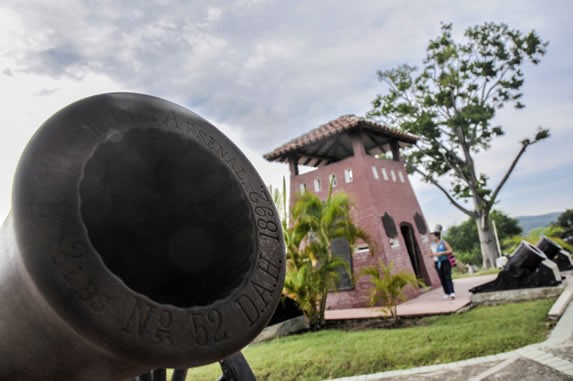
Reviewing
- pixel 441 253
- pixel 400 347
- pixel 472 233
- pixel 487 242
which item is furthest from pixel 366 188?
pixel 472 233

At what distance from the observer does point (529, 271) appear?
26.9ft

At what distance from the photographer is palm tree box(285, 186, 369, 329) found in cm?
853

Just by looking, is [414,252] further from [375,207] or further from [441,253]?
[441,253]

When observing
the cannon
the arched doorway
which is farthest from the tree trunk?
the cannon

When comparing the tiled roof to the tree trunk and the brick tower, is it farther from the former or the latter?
the tree trunk

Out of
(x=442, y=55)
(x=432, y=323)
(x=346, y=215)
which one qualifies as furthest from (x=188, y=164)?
(x=442, y=55)

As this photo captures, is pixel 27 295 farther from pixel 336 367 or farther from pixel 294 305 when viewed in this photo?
pixel 294 305

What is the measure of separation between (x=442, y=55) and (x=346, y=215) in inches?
596

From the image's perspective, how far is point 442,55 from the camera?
67.8 ft

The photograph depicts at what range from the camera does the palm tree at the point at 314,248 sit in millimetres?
8531

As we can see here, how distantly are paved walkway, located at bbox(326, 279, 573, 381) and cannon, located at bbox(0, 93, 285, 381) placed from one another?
321 cm

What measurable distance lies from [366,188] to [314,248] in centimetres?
455

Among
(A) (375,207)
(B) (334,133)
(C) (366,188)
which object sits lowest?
(A) (375,207)

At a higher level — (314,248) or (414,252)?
(314,248)
